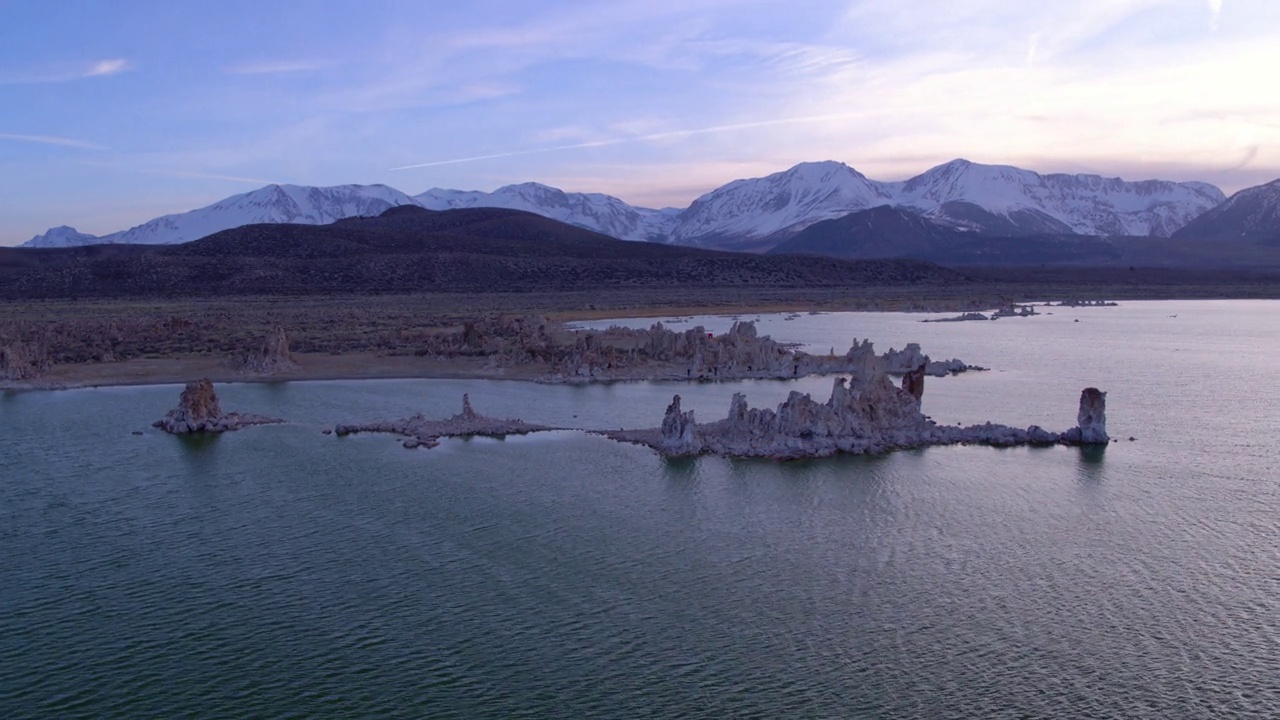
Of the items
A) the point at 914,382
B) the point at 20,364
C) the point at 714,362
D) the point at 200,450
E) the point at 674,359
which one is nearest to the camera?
the point at 200,450

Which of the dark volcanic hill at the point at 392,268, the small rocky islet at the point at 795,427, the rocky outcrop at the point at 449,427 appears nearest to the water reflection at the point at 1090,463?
the small rocky islet at the point at 795,427

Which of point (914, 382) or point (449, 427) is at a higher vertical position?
point (914, 382)

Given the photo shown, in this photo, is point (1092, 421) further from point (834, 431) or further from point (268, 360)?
point (268, 360)

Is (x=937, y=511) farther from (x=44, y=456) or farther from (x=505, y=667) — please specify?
(x=44, y=456)

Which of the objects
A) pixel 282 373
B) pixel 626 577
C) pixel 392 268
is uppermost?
pixel 392 268

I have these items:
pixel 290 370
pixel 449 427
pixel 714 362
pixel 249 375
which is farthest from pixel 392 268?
pixel 449 427

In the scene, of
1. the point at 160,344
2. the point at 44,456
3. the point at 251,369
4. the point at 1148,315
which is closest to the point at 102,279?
the point at 160,344

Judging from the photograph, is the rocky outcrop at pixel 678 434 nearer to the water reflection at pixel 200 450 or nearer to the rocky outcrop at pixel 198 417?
the water reflection at pixel 200 450

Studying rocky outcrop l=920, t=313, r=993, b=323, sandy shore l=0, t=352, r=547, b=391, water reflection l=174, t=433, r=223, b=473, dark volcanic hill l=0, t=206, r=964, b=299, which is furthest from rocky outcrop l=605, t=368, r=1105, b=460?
dark volcanic hill l=0, t=206, r=964, b=299
